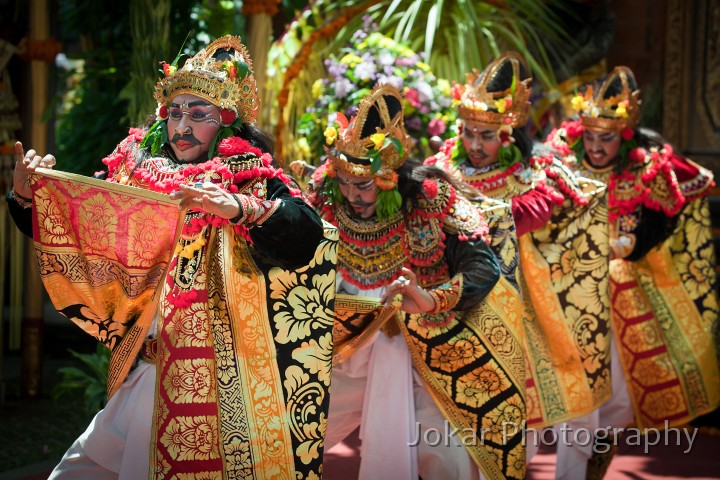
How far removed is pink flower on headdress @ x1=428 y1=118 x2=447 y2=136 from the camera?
6.23 meters

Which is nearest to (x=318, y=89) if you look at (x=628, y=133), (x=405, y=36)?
A: (x=405, y=36)

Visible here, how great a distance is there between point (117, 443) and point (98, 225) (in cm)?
74

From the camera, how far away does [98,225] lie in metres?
3.44

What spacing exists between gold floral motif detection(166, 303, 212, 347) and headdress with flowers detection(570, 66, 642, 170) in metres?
3.30

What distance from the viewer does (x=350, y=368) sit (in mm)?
4422

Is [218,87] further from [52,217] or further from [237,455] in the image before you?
[237,455]

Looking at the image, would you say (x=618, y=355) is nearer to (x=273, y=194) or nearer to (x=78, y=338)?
(x=273, y=194)

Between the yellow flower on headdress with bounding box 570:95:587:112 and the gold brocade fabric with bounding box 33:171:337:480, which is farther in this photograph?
the yellow flower on headdress with bounding box 570:95:587:112

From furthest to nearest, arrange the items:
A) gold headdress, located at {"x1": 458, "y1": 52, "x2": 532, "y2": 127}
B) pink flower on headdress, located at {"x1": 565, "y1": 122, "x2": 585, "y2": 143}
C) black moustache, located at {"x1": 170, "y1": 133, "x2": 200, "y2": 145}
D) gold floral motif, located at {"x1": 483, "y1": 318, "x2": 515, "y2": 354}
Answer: pink flower on headdress, located at {"x1": 565, "y1": 122, "x2": 585, "y2": 143}
gold headdress, located at {"x1": 458, "y1": 52, "x2": 532, "y2": 127}
gold floral motif, located at {"x1": 483, "y1": 318, "x2": 515, "y2": 354}
black moustache, located at {"x1": 170, "y1": 133, "x2": 200, "y2": 145}

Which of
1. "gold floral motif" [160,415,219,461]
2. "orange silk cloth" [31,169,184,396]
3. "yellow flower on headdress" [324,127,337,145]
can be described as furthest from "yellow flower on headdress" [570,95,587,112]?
"gold floral motif" [160,415,219,461]

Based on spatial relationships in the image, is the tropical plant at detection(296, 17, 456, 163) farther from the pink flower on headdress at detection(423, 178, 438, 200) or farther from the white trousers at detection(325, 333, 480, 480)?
the white trousers at detection(325, 333, 480, 480)

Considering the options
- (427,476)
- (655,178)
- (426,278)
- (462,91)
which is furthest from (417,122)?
(427,476)

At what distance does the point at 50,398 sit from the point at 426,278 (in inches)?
132

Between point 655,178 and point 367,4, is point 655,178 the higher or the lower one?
the lower one
